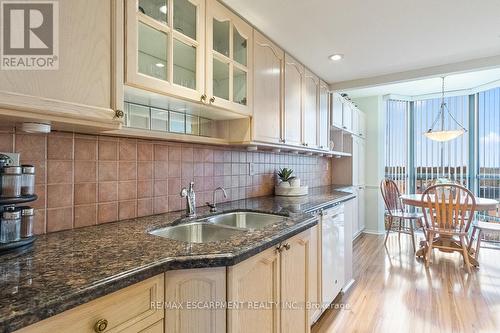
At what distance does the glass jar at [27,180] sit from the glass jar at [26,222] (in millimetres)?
64

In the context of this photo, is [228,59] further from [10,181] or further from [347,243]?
[347,243]

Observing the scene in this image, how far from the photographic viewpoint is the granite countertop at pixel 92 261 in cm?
63

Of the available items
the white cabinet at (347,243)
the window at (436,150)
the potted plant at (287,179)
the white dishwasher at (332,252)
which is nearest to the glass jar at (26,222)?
the white dishwasher at (332,252)

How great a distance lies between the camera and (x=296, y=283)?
1518 mm

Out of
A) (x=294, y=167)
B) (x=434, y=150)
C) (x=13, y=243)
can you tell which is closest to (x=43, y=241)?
(x=13, y=243)

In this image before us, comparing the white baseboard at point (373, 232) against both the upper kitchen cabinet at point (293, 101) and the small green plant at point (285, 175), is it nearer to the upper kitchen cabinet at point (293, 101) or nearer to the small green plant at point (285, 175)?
the small green plant at point (285, 175)

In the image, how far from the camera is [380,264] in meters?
3.28

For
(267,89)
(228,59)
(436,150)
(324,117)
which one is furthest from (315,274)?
(436,150)

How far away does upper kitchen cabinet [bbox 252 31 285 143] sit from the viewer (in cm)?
199

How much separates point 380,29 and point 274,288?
6.48ft

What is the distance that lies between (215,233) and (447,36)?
233 centimetres

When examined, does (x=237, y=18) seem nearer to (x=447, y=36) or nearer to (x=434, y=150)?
(x=447, y=36)

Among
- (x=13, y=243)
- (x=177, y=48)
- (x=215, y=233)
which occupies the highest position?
(x=177, y=48)

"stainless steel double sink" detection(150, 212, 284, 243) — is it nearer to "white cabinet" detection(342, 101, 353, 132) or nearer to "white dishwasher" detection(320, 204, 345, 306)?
"white dishwasher" detection(320, 204, 345, 306)
